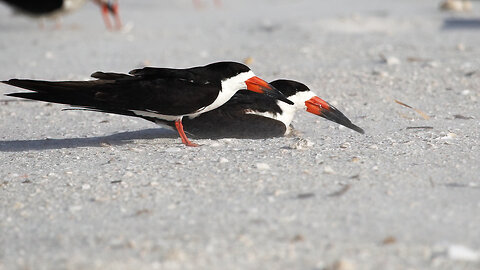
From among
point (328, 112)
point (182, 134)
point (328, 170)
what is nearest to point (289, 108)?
point (328, 112)

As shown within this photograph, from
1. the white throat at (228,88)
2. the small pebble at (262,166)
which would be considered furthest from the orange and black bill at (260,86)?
the small pebble at (262,166)

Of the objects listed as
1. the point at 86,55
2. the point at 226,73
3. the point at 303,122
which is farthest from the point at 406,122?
the point at 86,55

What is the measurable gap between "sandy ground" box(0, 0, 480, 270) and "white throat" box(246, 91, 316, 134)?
0.17 metres

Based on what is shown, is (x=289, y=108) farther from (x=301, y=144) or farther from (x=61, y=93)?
(x=61, y=93)

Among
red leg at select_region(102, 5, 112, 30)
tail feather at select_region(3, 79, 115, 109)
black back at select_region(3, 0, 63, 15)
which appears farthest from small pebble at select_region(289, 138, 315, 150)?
black back at select_region(3, 0, 63, 15)

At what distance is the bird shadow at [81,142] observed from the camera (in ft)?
15.3

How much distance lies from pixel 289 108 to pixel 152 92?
938mm

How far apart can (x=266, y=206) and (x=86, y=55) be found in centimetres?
551

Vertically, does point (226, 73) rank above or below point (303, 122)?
above

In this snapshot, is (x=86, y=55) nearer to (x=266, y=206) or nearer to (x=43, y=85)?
(x=43, y=85)

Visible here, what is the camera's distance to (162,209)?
326 centimetres

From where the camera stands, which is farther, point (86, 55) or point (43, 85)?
point (86, 55)

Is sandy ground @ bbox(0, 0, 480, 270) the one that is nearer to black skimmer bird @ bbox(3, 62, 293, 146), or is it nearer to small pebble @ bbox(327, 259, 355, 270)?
small pebble @ bbox(327, 259, 355, 270)

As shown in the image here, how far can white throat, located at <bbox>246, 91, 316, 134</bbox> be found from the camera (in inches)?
184
